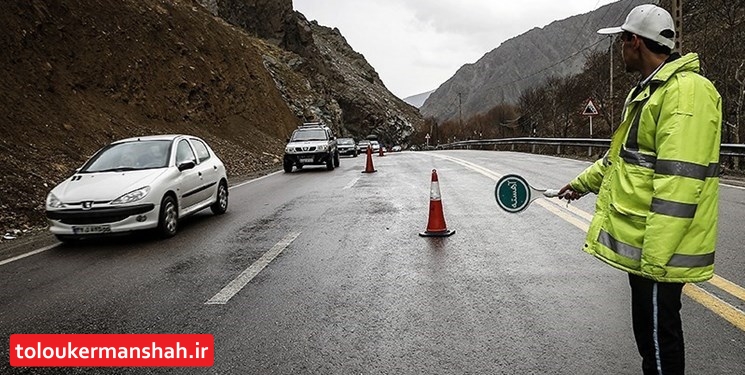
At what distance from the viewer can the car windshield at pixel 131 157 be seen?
8.76 metres

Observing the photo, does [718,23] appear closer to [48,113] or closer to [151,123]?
[151,123]

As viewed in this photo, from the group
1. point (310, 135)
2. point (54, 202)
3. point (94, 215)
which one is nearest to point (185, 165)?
point (94, 215)

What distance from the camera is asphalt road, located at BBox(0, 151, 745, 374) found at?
3613 millimetres

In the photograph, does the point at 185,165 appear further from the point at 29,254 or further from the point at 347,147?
the point at 347,147

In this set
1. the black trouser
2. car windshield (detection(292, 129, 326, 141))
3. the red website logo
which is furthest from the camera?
car windshield (detection(292, 129, 326, 141))

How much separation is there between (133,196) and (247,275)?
2876mm

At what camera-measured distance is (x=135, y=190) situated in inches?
307

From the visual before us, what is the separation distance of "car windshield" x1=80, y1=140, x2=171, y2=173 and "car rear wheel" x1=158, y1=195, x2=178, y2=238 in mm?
730

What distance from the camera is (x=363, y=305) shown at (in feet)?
15.4

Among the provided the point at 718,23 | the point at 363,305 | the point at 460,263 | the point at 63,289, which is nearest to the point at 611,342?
the point at 363,305

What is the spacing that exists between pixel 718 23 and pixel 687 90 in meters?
30.6

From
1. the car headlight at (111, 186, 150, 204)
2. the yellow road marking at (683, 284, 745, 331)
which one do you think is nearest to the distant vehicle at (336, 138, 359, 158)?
the car headlight at (111, 186, 150, 204)

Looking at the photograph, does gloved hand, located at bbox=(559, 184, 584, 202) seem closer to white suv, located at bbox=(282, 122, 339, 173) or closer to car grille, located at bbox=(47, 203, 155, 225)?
car grille, located at bbox=(47, 203, 155, 225)

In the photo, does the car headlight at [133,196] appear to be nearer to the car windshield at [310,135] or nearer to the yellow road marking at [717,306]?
the yellow road marking at [717,306]
